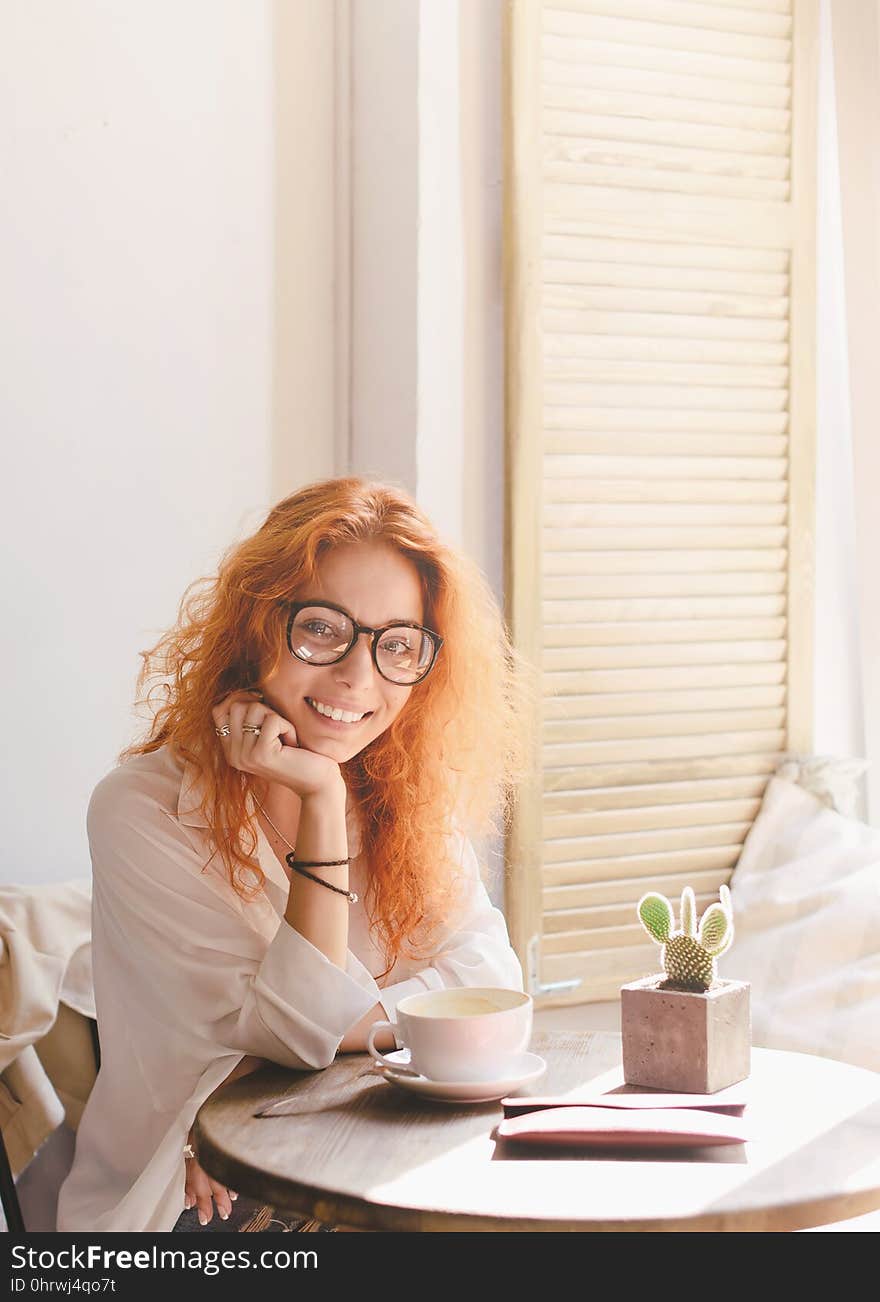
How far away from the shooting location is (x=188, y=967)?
4.29ft

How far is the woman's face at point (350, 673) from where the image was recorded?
4.58 ft

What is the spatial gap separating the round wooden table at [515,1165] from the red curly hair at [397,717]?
Result: 0.98 ft

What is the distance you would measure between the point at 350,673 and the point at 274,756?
0.37 feet

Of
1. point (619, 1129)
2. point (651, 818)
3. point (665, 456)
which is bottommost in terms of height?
point (651, 818)

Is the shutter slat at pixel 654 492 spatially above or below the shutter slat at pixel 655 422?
below

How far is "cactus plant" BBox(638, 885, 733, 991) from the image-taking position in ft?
3.81

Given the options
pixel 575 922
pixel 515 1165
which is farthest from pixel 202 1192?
pixel 575 922

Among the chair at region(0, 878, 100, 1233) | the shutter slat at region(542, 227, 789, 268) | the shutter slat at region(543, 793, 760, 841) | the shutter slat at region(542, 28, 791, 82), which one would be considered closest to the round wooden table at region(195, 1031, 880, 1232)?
the chair at region(0, 878, 100, 1233)

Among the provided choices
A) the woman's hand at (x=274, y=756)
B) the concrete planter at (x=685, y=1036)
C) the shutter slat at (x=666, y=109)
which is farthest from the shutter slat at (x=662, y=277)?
the concrete planter at (x=685, y=1036)

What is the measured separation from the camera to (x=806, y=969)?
90.3 inches

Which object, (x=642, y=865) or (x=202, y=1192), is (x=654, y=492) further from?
(x=202, y=1192)

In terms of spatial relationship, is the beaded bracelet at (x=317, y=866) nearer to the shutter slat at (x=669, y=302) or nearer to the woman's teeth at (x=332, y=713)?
the woman's teeth at (x=332, y=713)

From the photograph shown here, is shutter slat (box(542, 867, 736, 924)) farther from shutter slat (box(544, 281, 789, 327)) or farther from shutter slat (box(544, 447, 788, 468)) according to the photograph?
shutter slat (box(544, 281, 789, 327))
